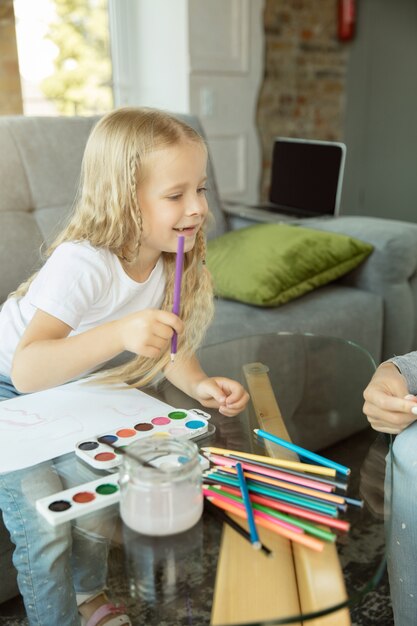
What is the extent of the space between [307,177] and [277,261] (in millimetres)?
877

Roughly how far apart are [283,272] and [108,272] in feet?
2.81

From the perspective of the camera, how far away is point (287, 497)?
0.74 meters

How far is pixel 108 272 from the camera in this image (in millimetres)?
1168

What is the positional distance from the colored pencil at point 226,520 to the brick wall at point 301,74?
302cm

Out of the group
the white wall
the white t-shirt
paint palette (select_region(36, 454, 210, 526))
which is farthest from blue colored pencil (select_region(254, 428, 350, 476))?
the white wall

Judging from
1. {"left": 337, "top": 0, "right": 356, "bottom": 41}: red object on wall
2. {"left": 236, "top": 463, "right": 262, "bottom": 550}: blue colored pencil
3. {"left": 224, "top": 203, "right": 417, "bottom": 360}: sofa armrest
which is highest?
{"left": 337, "top": 0, "right": 356, "bottom": 41}: red object on wall

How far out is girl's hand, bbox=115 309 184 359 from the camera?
3.02 ft

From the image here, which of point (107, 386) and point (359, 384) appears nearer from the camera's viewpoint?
point (107, 386)

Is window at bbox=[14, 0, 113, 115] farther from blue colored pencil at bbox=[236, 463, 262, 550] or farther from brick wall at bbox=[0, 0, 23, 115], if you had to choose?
blue colored pencil at bbox=[236, 463, 262, 550]

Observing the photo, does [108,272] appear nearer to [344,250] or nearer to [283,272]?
[283,272]

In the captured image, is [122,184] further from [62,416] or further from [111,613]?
[111,613]

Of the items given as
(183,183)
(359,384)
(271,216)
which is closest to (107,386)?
(183,183)

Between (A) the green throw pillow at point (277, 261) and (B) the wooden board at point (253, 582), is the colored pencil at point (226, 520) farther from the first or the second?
(A) the green throw pillow at point (277, 261)

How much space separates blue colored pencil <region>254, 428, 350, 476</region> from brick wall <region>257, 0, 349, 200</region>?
2818mm
